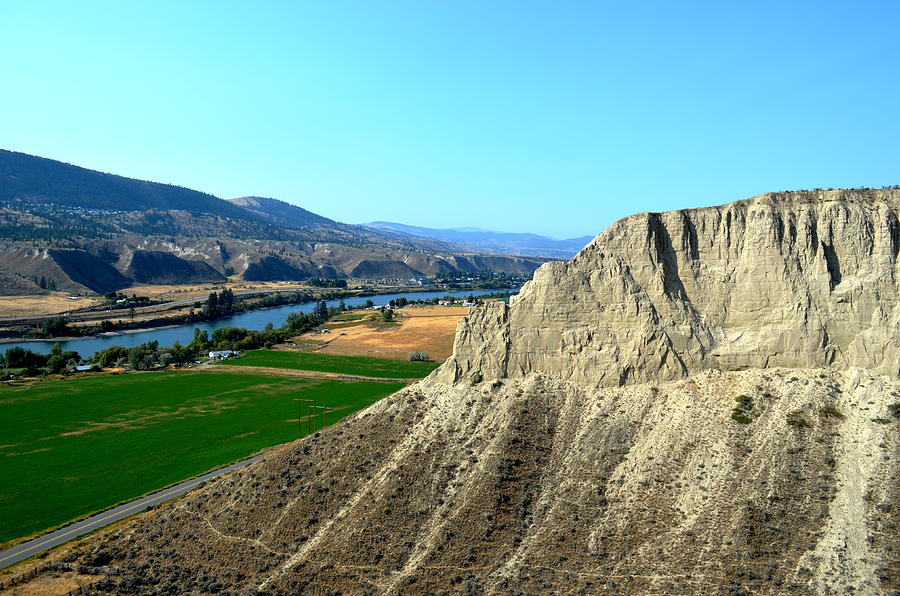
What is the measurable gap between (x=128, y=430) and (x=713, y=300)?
58389 mm

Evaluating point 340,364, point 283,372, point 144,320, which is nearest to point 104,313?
point 144,320

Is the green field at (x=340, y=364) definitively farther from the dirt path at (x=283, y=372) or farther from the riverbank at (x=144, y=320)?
the riverbank at (x=144, y=320)

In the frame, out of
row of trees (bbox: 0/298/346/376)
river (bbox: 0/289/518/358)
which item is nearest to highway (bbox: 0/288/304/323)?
river (bbox: 0/289/518/358)

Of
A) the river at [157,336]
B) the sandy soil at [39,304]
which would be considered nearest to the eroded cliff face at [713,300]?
the river at [157,336]

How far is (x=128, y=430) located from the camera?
202 feet

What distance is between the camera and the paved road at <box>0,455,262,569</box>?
34.2m

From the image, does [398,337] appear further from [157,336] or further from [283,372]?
[157,336]

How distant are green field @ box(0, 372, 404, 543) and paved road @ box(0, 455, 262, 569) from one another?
4.47ft

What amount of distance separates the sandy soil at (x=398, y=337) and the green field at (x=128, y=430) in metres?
19.7

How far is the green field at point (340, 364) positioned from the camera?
287ft

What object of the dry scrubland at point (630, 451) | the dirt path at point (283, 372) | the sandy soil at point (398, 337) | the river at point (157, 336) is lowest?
the river at point (157, 336)

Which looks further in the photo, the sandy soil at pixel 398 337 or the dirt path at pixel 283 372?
the sandy soil at pixel 398 337

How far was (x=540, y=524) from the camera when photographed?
92.6 ft

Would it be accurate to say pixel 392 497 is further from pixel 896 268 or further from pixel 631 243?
pixel 896 268
